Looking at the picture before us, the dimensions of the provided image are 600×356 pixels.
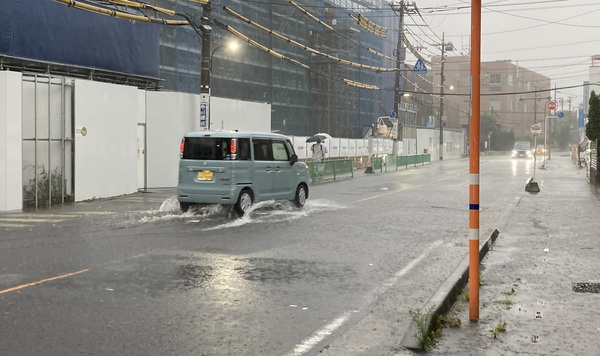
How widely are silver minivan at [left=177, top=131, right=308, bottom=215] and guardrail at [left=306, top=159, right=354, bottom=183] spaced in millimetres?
13577

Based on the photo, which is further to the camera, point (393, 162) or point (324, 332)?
point (393, 162)

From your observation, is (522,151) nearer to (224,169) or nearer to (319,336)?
(224,169)

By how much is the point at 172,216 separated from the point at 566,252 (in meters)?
8.74

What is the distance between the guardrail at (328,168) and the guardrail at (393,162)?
519 cm

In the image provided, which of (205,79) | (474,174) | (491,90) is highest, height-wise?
(491,90)

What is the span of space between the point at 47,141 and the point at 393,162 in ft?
95.5

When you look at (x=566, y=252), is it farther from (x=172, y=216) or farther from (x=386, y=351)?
(x=172, y=216)

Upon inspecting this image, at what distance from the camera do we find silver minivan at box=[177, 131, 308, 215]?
1551 centimetres

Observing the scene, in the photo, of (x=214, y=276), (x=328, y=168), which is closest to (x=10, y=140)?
(x=214, y=276)

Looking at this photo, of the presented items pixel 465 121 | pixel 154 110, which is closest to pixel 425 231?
pixel 154 110

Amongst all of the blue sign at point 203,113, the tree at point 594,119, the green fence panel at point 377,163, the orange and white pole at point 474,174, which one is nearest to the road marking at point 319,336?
the orange and white pole at point 474,174

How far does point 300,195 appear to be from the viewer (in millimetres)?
18391

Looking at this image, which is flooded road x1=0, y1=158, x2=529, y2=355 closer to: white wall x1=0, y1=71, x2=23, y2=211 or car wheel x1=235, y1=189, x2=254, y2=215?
car wheel x1=235, y1=189, x2=254, y2=215

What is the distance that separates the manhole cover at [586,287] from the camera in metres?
8.31
